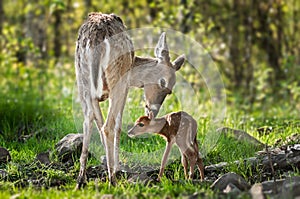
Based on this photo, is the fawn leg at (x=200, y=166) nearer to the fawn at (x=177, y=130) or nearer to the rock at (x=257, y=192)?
the fawn at (x=177, y=130)

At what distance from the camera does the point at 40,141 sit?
25.0 feet

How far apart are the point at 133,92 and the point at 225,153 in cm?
278

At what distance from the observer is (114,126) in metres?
5.57

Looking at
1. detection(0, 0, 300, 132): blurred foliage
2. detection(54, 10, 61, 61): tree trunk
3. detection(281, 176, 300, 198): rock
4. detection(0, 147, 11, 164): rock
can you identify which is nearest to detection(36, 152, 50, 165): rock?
detection(0, 147, 11, 164): rock

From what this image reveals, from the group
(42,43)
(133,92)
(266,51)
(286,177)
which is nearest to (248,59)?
(266,51)

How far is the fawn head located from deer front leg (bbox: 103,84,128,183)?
18.4 inches

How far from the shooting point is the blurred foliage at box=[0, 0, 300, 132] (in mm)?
13719

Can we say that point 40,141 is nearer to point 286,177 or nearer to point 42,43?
point 286,177

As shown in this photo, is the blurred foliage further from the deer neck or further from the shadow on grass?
the deer neck

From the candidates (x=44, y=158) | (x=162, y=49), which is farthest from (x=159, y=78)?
(x=44, y=158)

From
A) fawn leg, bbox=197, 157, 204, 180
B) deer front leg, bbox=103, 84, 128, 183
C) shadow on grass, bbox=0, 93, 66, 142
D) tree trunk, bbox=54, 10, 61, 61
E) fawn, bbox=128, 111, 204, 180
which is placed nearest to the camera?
deer front leg, bbox=103, 84, 128, 183

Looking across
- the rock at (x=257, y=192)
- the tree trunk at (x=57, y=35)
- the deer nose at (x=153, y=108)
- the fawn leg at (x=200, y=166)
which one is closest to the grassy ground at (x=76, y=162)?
the fawn leg at (x=200, y=166)

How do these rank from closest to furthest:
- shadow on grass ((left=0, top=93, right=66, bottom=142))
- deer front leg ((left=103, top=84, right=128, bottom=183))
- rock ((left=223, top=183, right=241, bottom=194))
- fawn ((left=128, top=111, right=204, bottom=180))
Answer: rock ((left=223, top=183, right=241, bottom=194)), deer front leg ((left=103, top=84, right=128, bottom=183)), fawn ((left=128, top=111, right=204, bottom=180)), shadow on grass ((left=0, top=93, right=66, bottom=142))

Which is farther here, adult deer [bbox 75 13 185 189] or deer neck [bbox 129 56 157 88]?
deer neck [bbox 129 56 157 88]
